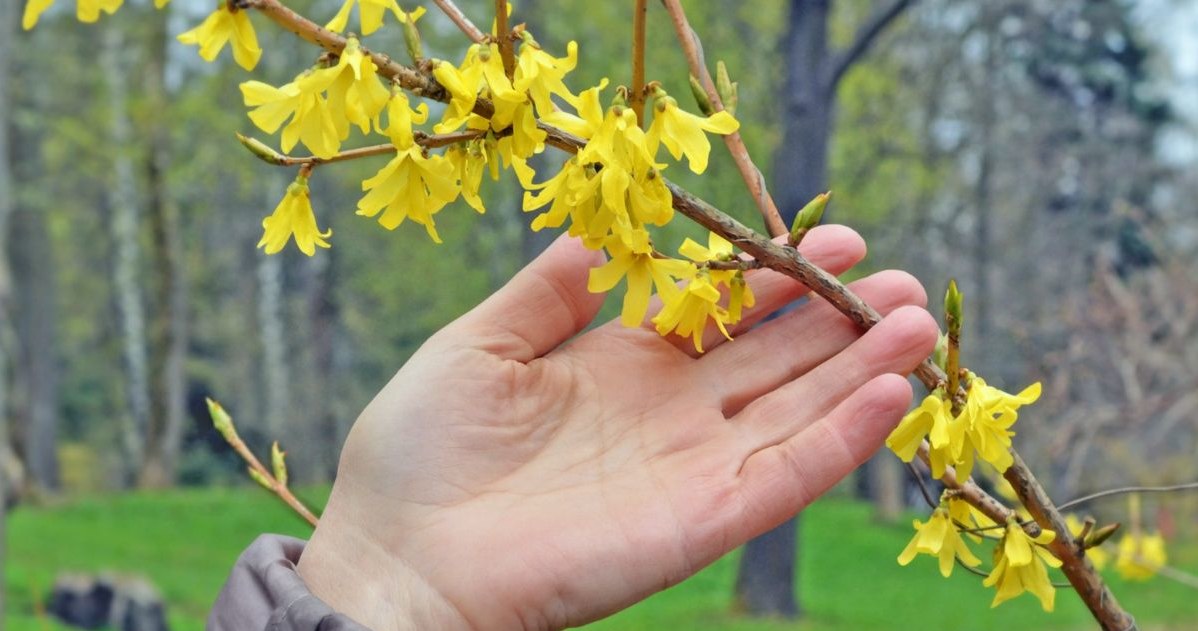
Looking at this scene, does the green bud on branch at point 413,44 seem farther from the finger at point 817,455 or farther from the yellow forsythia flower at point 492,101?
the finger at point 817,455

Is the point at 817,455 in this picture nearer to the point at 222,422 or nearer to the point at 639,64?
the point at 639,64

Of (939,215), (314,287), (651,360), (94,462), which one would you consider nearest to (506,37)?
(651,360)

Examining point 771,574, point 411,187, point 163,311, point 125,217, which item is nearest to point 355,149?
point 411,187

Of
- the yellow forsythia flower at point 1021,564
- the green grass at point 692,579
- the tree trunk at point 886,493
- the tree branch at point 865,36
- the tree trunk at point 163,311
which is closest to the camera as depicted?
the yellow forsythia flower at point 1021,564

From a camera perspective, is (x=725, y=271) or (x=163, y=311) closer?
(x=725, y=271)

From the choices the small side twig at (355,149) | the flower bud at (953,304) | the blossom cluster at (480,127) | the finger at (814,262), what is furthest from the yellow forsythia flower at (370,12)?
the finger at (814,262)
